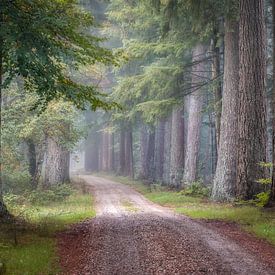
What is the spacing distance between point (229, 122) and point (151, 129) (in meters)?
14.1

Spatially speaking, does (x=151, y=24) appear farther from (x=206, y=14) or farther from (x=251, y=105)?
(x=251, y=105)

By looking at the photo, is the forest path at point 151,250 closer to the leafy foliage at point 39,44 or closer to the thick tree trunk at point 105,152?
A: the leafy foliage at point 39,44

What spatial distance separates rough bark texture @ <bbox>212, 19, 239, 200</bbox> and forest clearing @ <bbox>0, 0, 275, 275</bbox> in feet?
0.16

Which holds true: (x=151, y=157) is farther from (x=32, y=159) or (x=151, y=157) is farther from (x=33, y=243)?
(x=33, y=243)

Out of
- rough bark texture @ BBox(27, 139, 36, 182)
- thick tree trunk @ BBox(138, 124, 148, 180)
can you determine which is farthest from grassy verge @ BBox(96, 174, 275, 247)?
thick tree trunk @ BBox(138, 124, 148, 180)

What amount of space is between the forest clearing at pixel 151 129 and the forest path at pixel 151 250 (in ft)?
0.11

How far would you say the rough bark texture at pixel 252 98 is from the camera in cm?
1559

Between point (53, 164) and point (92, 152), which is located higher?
point (92, 152)

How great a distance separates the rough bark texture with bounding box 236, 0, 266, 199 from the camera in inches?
614

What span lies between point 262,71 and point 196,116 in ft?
31.7

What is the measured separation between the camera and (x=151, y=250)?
926 centimetres

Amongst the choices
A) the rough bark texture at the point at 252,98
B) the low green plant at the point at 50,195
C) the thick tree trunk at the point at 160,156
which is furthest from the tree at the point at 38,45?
the thick tree trunk at the point at 160,156

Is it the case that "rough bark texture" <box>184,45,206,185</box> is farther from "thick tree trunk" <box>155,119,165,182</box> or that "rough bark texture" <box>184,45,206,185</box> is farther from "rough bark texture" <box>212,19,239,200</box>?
"thick tree trunk" <box>155,119,165,182</box>

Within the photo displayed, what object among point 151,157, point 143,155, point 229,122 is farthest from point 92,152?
point 229,122
